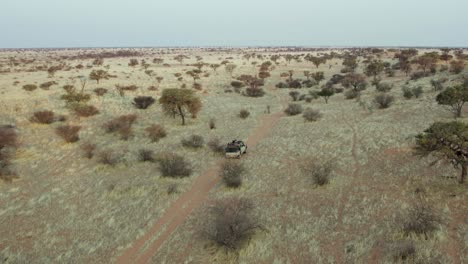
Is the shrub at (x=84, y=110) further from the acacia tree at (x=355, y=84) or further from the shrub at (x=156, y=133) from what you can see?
the acacia tree at (x=355, y=84)

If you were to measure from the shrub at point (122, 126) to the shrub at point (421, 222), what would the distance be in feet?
80.8

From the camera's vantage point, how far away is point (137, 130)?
34.4 metres

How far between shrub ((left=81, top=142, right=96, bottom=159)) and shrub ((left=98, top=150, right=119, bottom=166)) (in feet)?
2.78

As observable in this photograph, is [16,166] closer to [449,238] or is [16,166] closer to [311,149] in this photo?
[311,149]

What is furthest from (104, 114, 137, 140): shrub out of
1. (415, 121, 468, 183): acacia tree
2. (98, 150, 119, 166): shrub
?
(415, 121, 468, 183): acacia tree

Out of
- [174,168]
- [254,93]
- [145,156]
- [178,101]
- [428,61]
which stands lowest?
[145,156]

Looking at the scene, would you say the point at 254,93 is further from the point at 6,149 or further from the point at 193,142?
the point at 6,149

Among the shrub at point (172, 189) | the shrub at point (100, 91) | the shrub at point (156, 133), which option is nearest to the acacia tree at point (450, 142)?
the shrub at point (172, 189)

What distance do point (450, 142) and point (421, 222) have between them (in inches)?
224

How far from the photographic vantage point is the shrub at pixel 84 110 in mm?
38256

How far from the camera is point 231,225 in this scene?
15.0m

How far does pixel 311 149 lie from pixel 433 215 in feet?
40.1

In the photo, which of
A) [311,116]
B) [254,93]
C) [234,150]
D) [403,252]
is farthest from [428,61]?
[403,252]

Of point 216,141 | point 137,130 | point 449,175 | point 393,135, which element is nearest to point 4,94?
point 137,130
